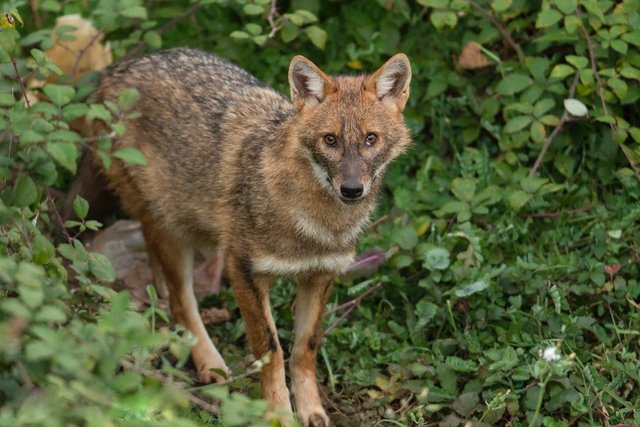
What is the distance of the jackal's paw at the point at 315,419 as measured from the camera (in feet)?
19.0

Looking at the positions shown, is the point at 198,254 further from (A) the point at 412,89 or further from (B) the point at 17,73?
(B) the point at 17,73

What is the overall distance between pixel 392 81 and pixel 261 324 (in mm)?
1528

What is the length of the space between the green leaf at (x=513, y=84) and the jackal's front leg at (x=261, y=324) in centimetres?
224

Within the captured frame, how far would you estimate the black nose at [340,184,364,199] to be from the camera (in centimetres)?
526

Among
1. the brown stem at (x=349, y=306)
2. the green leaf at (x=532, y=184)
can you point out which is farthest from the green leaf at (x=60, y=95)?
the green leaf at (x=532, y=184)

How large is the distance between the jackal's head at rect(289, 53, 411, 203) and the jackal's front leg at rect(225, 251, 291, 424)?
692mm

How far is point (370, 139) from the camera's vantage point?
5.52 m

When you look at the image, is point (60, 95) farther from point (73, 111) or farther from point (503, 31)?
point (503, 31)

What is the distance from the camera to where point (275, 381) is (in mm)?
5754

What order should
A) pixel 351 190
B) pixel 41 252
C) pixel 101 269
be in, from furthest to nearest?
pixel 351 190
pixel 101 269
pixel 41 252

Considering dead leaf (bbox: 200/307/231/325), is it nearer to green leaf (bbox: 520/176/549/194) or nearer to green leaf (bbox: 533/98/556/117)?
green leaf (bbox: 520/176/549/194)

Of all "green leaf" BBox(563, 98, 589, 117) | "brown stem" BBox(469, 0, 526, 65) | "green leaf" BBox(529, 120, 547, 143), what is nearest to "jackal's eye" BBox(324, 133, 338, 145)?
"green leaf" BBox(529, 120, 547, 143)

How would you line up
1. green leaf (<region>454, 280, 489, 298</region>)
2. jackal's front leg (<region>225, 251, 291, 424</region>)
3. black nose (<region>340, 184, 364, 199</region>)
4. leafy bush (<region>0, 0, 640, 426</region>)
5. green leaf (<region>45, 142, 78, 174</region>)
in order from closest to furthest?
green leaf (<region>45, 142, 78, 174</region>)
leafy bush (<region>0, 0, 640, 426</region>)
black nose (<region>340, 184, 364, 199</region>)
jackal's front leg (<region>225, 251, 291, 424</region>)
green leaf (<region>454, 280, 489, 298</region>)

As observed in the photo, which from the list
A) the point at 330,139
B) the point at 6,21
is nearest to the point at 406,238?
the point at 330,139
